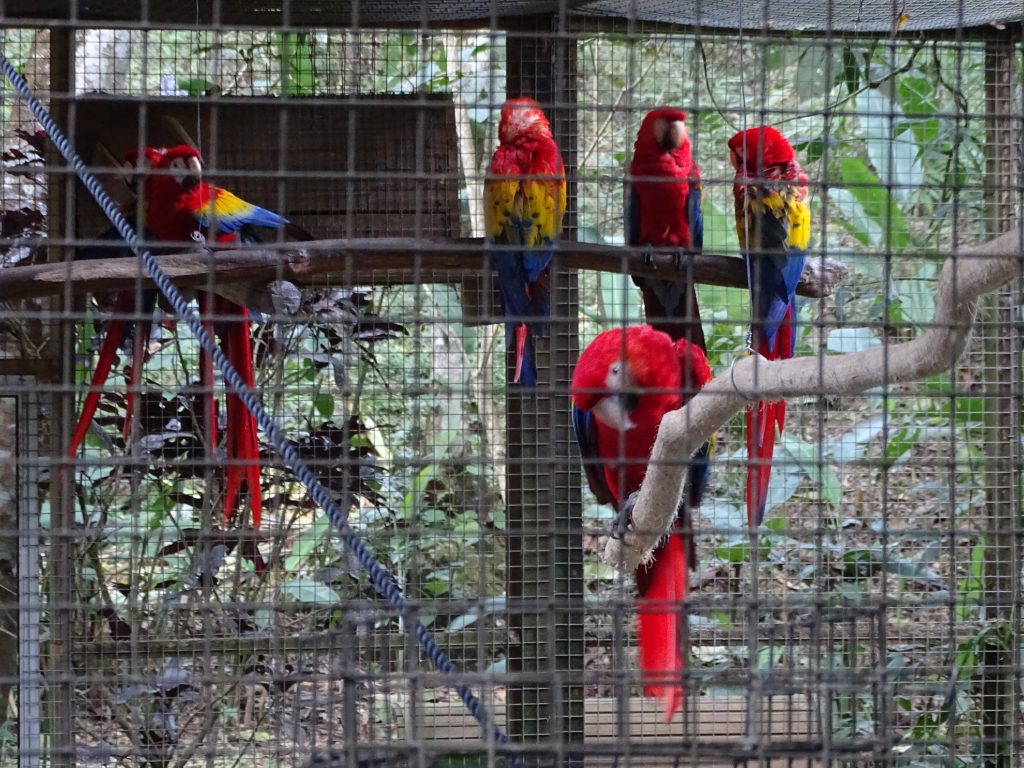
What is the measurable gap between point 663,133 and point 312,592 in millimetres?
1200

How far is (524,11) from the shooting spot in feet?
6.07

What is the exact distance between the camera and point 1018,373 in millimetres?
1562

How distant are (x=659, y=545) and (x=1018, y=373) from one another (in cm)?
59

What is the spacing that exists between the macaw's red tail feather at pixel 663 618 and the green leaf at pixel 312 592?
77cm

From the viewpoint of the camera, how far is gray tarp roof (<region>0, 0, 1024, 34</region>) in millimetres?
1804

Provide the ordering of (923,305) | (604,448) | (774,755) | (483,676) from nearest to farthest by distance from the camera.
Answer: (483,676) < (774,755) < (604,448) < (923,305)

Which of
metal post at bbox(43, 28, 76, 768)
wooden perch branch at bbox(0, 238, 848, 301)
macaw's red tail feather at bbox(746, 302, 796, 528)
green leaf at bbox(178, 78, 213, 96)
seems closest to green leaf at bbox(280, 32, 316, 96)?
green leaf at bbox(178, 78, 213, 96)

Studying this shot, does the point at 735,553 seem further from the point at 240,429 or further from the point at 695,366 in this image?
the point at 240,429

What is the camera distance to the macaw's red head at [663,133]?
1.92 meters

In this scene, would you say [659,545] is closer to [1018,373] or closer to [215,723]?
[1018,373]

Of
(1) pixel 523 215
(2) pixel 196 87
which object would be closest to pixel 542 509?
(1) pixel 523 215

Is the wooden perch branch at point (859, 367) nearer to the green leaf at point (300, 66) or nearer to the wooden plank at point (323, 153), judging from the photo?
the wooden plank at point (323, 153)

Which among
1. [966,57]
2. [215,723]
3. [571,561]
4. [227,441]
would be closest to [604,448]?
[571,561]

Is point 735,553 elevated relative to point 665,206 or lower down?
lower down
